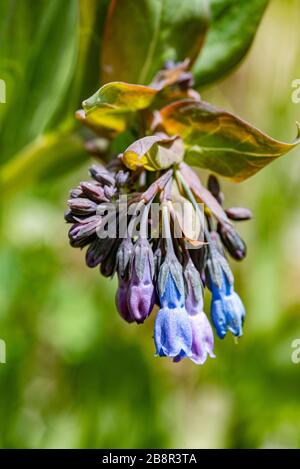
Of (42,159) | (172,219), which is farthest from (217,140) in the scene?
(42,159)

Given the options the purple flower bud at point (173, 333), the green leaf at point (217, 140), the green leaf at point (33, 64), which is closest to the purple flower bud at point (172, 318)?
the purple flower bud at point (173, 333)

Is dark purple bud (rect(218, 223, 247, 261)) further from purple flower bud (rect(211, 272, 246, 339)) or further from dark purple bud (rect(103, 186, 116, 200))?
dark purple bud (rect(103, 186, 116, 200))

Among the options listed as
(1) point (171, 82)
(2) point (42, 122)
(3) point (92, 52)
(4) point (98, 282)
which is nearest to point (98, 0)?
Result: (3) point (92, 52)

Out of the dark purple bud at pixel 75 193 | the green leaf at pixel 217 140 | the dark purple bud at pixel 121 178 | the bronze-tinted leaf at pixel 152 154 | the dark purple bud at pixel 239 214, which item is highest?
the green leaf at pixel 217 140

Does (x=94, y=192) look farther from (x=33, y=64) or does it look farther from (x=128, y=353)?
(x=128, y=353)

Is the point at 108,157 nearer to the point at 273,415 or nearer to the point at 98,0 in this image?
the point at 98,0

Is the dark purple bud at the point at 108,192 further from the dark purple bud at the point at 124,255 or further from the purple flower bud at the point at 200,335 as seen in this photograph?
the purple flower bud at the point at 200,335
